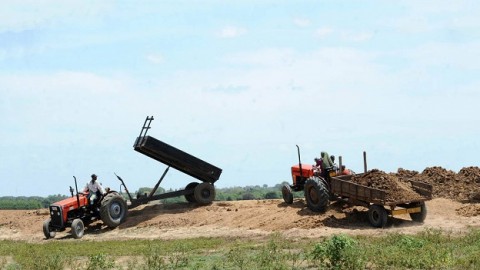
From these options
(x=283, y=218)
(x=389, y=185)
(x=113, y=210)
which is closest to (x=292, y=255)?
(x=389, y=185)

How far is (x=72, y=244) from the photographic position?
19.5 m

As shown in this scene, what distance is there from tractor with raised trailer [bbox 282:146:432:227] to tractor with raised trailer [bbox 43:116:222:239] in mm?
4706

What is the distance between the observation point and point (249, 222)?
2167cm

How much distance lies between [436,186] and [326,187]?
20.2 ft

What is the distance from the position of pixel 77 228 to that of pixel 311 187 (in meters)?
8.21

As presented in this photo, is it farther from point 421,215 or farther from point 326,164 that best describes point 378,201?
point 326,164

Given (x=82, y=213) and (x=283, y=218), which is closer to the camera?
(x=283, y=218)

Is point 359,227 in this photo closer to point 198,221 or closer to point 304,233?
point 304,233

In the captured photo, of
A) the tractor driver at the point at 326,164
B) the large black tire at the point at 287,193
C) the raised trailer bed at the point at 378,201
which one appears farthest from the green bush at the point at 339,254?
the large black tire at the point at 287,193

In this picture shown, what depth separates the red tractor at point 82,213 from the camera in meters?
22.3

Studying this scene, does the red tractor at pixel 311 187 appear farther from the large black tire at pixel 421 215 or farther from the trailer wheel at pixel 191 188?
the trailer wheel at pixel 191 188

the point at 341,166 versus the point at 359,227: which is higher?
the point at 341,166

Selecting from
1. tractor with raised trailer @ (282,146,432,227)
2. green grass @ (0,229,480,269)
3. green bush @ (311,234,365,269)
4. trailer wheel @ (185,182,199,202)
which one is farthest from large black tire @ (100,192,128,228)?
green bush @ (311,234,365,269)

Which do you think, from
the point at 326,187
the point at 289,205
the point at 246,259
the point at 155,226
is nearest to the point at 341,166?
the point at 326,187
